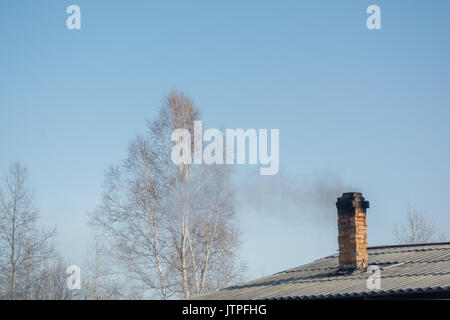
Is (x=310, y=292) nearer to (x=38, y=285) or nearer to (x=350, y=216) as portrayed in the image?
(x=350, y=216)

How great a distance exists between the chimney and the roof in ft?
0.93

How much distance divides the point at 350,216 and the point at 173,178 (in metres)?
11.3

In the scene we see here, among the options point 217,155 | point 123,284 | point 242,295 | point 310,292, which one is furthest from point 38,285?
point 310,292

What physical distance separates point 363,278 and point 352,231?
1.70 m

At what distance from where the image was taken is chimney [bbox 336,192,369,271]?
12.6 metres

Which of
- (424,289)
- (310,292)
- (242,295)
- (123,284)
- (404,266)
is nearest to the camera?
(424,289)

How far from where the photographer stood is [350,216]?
43.0 ft

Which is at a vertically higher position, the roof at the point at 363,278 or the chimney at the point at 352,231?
the chimney at the point at 352,231

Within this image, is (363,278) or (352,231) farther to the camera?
(352,231)

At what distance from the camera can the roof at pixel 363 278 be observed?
32.4 feet

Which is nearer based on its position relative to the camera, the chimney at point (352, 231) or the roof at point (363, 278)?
the roof at point (363, 278)

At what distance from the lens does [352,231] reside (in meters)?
13.0

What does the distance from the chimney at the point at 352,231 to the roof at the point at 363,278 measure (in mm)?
283
